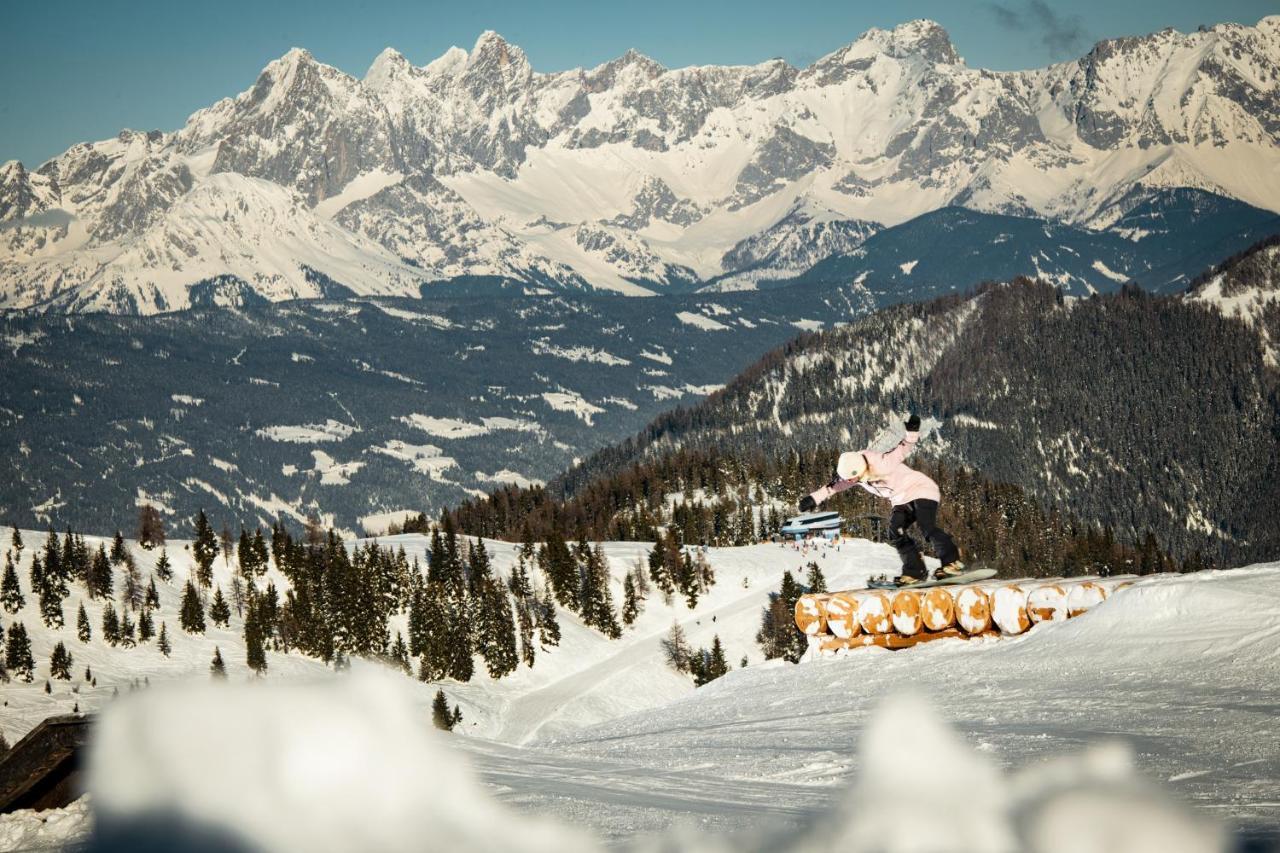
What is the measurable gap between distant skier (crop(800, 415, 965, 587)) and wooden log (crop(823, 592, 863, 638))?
4.28 ft

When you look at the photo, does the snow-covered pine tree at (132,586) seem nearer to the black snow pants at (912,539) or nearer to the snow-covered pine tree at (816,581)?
the snow-covered pine tree at (816,581)

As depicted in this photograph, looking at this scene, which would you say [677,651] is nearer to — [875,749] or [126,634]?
[126,634]

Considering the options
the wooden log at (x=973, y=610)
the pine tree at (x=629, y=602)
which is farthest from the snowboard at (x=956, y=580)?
the pine tree at (x=629, y=602)

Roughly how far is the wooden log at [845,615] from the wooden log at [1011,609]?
10.9 ft

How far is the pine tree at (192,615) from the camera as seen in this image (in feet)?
364

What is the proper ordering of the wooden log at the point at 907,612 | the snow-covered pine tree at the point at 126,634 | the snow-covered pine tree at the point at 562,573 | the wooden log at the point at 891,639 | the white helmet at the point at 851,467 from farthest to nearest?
the snow-covered pine tree at the point at 562,573
the snow-covered pine tree at the point at 126,634
the wooden log at the point at 907,612
the wooden log at the point at 891,639
the white helmet at the point at 851,467

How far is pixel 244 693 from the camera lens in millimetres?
Answer: 11602

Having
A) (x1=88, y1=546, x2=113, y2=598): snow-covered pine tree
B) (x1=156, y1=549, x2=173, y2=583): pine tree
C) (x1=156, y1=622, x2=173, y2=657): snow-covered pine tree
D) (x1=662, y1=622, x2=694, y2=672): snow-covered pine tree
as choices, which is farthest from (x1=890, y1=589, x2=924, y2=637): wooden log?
(x1=156, y1=549, x2=173, y2=583): pine tree

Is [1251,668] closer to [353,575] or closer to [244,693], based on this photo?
[244,693]

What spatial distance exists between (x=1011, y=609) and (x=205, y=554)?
111822 millimetres

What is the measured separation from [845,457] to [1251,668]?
9.23 metres

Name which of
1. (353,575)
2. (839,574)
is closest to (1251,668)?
(353,575)

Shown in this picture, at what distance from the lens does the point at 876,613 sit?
27.1 meters

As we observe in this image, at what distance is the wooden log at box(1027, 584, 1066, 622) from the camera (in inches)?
957
